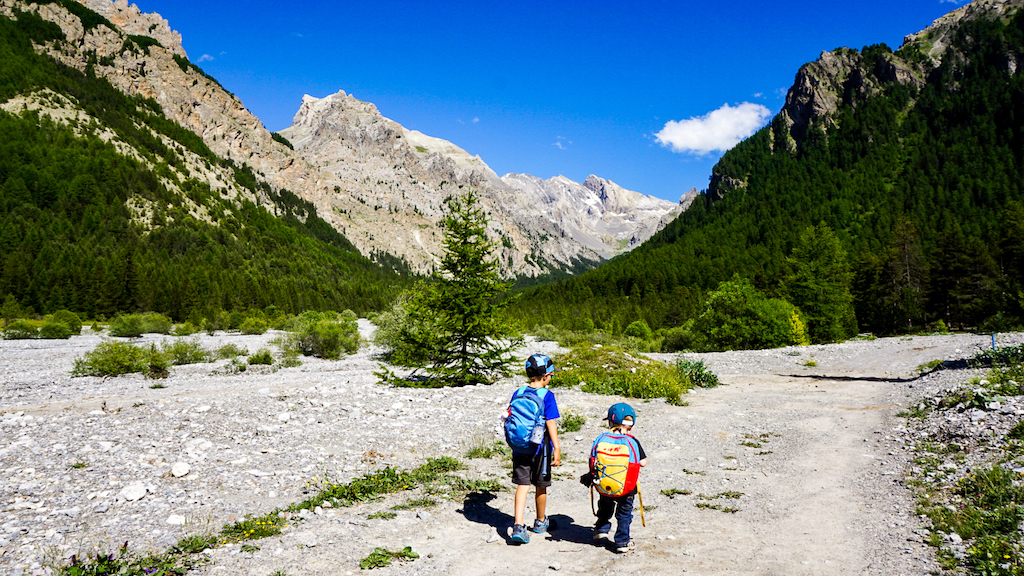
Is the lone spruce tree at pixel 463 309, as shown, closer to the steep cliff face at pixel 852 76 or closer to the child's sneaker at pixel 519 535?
the child's sneaker at pixel 519 535

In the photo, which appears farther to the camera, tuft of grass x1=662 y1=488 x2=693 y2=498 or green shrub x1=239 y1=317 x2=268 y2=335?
green shrub x1=239 y1=317 x2=268 y2=335

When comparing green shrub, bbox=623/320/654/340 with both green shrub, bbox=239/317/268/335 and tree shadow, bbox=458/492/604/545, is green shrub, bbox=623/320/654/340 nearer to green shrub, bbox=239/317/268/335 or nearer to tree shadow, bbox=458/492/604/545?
green shrub, bbox=239/317/268/335

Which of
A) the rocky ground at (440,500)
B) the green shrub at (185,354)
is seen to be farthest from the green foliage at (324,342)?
the rocky ground at (440,500)

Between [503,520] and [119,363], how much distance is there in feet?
79.5

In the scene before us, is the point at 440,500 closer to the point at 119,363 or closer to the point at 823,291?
the point at 119,363

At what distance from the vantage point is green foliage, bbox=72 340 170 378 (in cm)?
2094

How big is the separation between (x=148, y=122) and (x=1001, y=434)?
202066 mm

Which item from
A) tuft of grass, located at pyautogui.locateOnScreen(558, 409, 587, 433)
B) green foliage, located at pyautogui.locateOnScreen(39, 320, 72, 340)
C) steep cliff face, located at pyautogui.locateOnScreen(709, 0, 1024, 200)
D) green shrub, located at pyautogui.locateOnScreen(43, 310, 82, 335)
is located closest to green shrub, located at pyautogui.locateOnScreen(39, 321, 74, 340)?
green foliage, located at pyautogui.locateOnScreen(39, 320, 72, 340)

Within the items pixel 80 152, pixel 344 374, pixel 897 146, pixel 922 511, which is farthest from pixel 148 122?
pixel 897 146

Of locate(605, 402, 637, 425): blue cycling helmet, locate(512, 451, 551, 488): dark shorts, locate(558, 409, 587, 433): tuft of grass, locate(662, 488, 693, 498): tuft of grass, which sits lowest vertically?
locate(558, 409, 587, 433): tuft of grass

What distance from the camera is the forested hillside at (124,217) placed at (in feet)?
224

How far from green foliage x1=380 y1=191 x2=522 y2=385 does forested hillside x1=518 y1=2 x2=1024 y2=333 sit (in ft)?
148

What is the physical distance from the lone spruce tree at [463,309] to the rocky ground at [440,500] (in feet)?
8.64

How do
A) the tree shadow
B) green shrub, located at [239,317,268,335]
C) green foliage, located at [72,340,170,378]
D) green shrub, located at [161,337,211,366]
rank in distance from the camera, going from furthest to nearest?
green shrub, located at [239,317,268,335], green shrub, located at [161,337,211,366], green foliage, located at [72,340,170,378], the tree shadow
